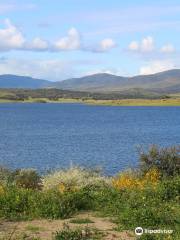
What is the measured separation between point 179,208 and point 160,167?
722 centimetres

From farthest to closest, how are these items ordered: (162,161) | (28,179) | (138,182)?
(162,161) → (28,179) → (138,182)

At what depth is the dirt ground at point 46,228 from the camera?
33.4 ft

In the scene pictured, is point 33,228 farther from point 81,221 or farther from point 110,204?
point 110,204

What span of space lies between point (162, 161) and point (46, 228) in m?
9.90

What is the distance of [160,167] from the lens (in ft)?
65.4

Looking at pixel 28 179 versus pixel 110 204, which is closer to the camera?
pixel 110 204

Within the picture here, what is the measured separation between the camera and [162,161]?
2000 centimetres

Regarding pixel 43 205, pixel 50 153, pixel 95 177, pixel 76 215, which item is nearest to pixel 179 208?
pixel 76 215

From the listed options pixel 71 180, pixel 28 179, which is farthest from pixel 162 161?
pixel 28 179

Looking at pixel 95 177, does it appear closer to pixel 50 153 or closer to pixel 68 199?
pixel 68 199

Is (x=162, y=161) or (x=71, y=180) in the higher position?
(x=162, y=161)

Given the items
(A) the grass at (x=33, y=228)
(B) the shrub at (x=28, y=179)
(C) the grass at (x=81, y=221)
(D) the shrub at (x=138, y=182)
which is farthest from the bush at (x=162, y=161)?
(A) the grass at (x=33, y=228)

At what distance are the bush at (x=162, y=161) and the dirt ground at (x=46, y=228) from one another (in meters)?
8.18

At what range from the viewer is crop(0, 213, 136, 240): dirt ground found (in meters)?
10.2
